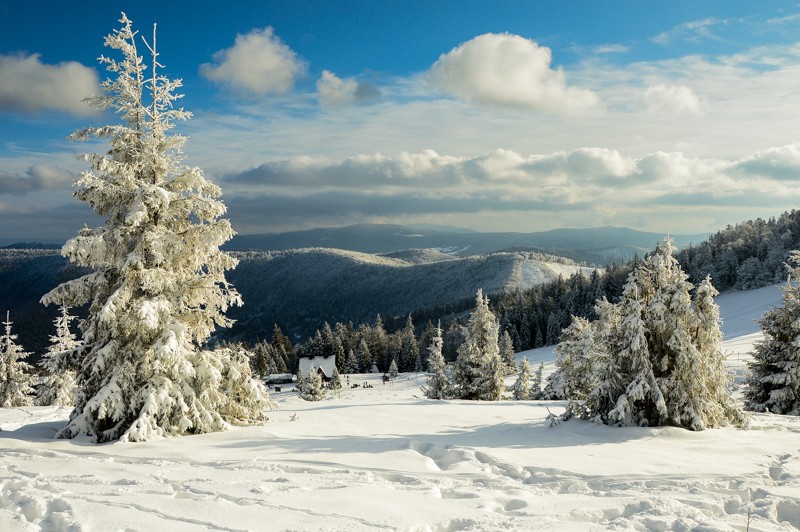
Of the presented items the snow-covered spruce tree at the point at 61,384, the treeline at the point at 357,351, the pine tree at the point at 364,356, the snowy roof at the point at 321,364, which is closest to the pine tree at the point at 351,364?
the treeline at the point at 357,351

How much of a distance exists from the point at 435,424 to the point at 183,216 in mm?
9128

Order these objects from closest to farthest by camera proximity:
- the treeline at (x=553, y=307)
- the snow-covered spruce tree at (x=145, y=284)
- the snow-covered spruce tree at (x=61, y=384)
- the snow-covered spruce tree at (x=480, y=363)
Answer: the snow-covered spruce tree at (x=145, y=284) < the snow-covered spruce tree at (x=61, y=384) < the snow-covered spruce tree at (x=480, y=363) < the treeline at (x=553, y=307)

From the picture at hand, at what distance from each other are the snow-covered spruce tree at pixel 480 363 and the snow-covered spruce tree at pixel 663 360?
19992mm

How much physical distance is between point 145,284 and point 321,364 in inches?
3312

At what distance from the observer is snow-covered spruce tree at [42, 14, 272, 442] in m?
11.5

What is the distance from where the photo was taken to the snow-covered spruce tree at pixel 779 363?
2262 centimetres

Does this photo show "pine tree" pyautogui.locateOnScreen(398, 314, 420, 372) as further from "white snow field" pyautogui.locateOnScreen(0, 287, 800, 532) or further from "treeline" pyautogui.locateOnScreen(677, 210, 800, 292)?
"white snow field" pyautogui.locateOnScreen(0, 287, 800, 532)

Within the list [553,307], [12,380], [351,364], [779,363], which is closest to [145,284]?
[779,363]

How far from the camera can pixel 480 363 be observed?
35.4m

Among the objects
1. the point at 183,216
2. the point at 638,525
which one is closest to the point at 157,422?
the point at 183,216

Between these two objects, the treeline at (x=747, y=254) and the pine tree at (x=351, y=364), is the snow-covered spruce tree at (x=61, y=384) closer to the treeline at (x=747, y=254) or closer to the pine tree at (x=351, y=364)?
the pine tree at (x=351, y=364)

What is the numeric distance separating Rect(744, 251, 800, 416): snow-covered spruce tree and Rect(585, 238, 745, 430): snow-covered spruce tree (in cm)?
1109

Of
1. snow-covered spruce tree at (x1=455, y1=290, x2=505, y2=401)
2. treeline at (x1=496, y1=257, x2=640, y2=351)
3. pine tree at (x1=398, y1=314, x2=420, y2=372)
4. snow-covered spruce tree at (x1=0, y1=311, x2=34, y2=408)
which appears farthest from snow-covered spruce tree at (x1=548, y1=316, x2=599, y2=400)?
treeline at (x1=496, y1=257, x2=640, y2=351)

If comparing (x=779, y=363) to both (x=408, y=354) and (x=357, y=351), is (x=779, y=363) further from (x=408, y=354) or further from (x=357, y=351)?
(x=357, y=351)
